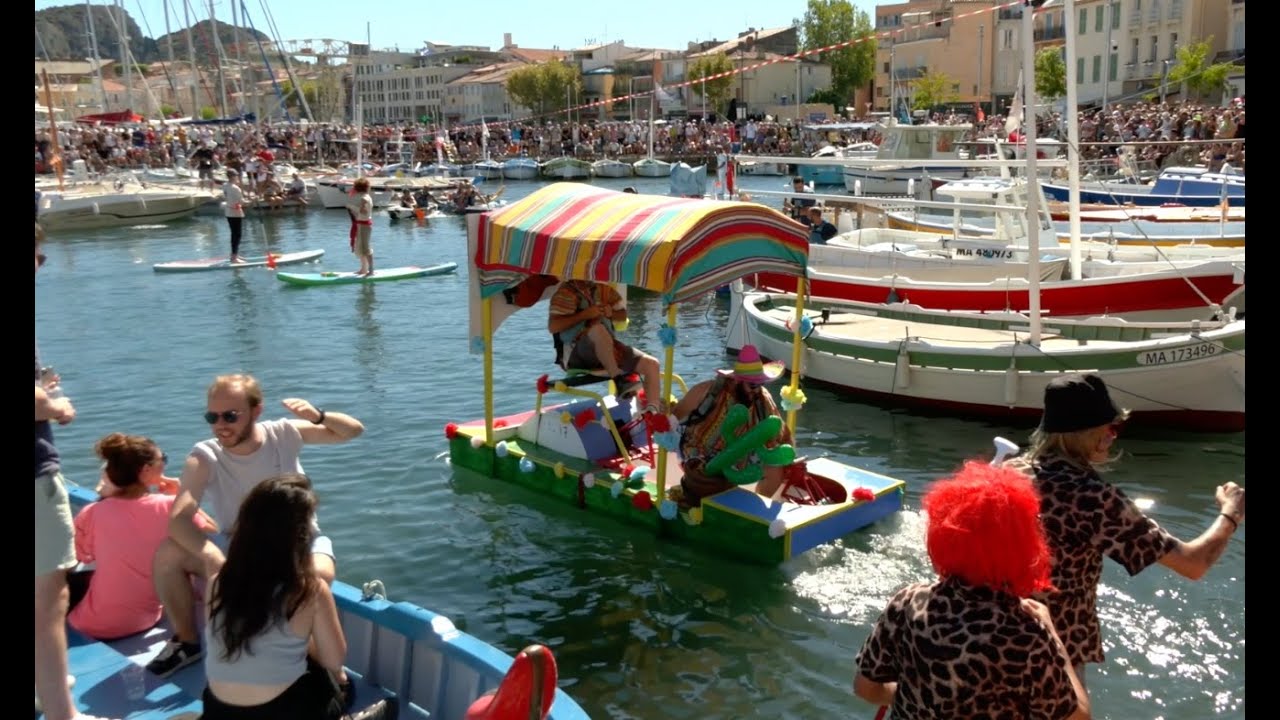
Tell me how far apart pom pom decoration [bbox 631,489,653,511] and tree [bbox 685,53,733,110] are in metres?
82.5

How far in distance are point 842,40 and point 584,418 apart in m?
87.9

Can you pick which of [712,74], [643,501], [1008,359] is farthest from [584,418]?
[712,74]

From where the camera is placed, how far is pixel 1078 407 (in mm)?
4047

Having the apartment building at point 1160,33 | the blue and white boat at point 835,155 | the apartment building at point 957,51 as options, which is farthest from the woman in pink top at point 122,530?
A: the apartment building at point 957,51

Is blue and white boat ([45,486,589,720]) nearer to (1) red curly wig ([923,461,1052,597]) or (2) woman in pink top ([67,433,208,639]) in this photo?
(2) woman in pink top ([67,433,208,639])

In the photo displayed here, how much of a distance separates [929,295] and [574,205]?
8.11 m

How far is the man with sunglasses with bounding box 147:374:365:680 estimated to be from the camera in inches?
212

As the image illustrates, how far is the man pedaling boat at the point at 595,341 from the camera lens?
9789 millimetres

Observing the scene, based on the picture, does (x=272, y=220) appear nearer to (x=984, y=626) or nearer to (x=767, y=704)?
(x=767, y=704)

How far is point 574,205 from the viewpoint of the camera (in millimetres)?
8914

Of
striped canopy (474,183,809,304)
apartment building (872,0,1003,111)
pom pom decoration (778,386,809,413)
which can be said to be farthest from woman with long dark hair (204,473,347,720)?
apartment building (872,0,1003,111)

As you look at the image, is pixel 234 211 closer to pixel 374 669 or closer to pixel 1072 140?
pixel 1072 140

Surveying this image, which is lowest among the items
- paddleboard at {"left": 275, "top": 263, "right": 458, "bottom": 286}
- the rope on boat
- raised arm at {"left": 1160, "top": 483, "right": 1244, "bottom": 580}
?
the rope on boat
